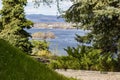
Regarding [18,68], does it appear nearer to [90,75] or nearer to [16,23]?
[90,75]

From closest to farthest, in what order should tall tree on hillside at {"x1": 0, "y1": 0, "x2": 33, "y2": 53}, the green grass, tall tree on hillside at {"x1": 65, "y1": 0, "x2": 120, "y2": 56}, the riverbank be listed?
the green grass, the riverbank, tall tree on hillside at {"x1": 65, "y1": 0, "x2": 120, "y2": 56}, tall tree on hillside at {"x1": 0, "y1": 0, "x2": 33, "y2": 53}

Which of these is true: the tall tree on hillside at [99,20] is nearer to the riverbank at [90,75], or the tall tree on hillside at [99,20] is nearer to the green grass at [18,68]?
the riverbank at [90,75]

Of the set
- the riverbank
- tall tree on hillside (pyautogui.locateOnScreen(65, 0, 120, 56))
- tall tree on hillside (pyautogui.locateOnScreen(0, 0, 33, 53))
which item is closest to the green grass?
the riverbank

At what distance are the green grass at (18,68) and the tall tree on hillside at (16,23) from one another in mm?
16611

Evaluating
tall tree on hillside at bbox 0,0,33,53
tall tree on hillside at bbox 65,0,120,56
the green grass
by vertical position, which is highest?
the green grass

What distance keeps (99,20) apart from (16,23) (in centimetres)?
832

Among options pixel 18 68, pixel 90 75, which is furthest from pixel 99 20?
pixel 18 68

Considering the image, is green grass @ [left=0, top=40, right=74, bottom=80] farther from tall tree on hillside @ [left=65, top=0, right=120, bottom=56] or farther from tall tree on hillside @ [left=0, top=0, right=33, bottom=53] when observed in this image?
tall tree on hillside @ [left=0, top=0, right=33, bottom=53]

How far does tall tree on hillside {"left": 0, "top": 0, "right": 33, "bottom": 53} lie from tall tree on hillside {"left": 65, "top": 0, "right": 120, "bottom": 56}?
5687mm

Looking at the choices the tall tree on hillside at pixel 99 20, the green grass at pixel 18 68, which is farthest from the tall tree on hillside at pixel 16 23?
the green grass at pixel 18 68

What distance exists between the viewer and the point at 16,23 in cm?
2156

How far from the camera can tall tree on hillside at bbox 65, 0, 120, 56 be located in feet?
43.3

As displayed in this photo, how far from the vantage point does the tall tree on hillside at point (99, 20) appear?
519 inches

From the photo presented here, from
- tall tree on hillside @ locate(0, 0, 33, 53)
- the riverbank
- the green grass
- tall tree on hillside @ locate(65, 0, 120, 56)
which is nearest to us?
the green grass
